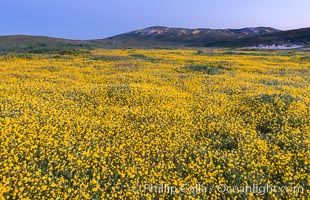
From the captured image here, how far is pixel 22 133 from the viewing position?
9109 mm

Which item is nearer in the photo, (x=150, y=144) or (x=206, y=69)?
(x=150, y=144)

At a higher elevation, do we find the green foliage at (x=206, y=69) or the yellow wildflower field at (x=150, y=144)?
the green foliage at (x=206, y=69)

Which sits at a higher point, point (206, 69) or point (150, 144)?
point (206, 69)

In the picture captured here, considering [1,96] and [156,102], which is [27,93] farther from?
[156,102]

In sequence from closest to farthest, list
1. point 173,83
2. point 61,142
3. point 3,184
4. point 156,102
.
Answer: point 3,184 < point 61,142 < point 156,102 < point 173,83

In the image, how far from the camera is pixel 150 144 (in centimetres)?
902

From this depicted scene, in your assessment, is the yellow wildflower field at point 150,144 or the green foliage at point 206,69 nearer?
the yellow wildflower field at point 150,144

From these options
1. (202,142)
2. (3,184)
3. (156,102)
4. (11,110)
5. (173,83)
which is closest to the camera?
(3,184)

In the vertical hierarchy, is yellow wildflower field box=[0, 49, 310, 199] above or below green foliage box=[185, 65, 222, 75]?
below

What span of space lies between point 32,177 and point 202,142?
4993 millimetres

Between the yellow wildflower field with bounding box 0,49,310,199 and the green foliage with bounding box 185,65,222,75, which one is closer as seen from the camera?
the yellow wildflower field with bounding box 0,49,310,199

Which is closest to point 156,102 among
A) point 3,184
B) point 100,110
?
point 100,110

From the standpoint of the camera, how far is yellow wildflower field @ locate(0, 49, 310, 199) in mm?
7059

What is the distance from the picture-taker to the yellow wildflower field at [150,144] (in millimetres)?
7059
